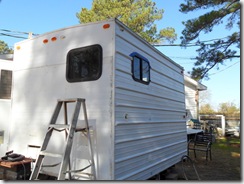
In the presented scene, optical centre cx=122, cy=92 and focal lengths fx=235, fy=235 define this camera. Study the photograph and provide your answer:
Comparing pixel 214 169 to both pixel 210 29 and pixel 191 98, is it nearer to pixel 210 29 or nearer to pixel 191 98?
pixel 210 29

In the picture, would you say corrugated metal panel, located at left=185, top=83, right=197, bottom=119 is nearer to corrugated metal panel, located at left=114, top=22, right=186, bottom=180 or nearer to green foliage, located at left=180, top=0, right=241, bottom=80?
green foliage, located at left=180, top=0, right=241, bottom=80

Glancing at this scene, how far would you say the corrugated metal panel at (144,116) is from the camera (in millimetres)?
3016

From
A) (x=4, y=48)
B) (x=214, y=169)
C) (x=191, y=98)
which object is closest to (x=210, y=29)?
(x=214, y=169)

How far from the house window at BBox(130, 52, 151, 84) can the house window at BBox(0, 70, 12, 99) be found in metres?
2.17

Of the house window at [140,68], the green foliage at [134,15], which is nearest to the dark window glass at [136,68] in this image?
→ the house window at [140,68]

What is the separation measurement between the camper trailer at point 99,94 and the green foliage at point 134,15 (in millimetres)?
9791

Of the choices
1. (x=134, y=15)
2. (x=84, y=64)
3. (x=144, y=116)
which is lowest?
(x=144, y=116)

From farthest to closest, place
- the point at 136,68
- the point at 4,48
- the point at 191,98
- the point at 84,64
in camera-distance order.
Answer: the point at 4,48, the point at 191,98, the point at 136,68, the point at 84,64

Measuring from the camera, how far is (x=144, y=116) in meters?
3.69

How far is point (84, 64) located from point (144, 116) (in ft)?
4.09

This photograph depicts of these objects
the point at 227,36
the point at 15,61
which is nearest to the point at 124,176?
the point at 15,61

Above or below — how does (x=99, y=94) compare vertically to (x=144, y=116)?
above

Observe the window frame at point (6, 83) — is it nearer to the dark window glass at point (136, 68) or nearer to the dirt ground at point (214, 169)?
the dark window glass at point (136, 68)

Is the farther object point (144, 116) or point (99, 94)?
point (144, 116)
